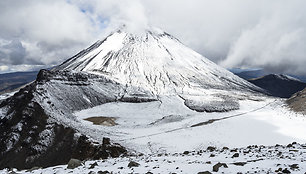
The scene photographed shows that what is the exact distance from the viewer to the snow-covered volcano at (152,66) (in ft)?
358

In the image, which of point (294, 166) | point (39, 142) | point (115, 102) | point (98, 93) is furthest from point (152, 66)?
point (294, 166)

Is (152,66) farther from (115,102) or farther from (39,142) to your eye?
(39,142)

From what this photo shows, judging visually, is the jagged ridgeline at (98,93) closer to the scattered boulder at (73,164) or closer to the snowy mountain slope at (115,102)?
the snowy mountain slope at (115,102)

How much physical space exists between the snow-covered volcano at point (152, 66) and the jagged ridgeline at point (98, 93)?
0.50 meters

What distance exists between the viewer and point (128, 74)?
115375 mm

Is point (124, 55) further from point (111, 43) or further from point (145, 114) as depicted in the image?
point (145, 114)

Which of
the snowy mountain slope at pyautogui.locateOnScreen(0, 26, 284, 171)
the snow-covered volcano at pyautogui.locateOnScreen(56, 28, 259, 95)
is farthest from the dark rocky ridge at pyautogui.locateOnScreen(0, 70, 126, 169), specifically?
the snow-covered volcano at pyautogui.locateOnScreen(56, 28, 259, 95)

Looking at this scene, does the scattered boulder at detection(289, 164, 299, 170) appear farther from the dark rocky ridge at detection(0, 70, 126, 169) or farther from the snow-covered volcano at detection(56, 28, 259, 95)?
the snow-covered volcano at detection(56, 28, 259, 95)

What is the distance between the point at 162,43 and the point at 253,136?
142 metres

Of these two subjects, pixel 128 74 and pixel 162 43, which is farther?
pixel 162 43

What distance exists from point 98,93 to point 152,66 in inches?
2133

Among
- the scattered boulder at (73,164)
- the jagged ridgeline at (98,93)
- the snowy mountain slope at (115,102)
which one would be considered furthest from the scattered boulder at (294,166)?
the snowy mountain slope at (115,102)

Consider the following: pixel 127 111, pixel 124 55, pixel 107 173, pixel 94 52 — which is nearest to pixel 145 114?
pixel 127 111

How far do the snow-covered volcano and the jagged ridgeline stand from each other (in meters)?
0.50
